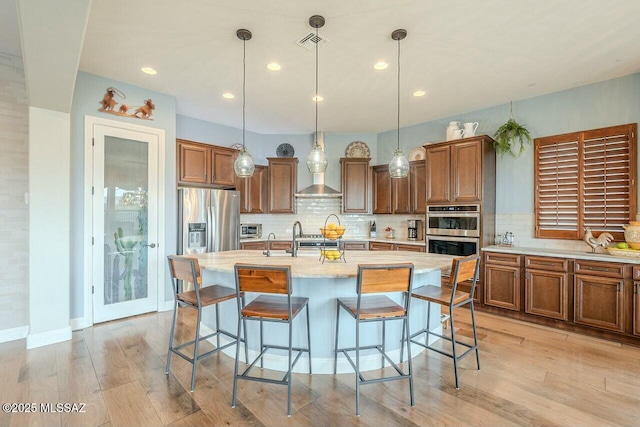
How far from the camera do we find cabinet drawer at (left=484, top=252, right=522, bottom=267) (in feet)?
12.5

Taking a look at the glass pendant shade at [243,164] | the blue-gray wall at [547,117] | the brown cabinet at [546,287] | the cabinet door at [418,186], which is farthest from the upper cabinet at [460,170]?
the glass pendant shade at [243,164]

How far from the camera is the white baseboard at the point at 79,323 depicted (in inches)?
133

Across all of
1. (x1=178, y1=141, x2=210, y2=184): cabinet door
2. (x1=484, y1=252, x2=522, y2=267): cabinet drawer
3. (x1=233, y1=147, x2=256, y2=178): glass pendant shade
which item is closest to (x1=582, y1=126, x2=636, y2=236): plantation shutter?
(x1=484, y1=252, x2=522, y2=267): cabinet drawer

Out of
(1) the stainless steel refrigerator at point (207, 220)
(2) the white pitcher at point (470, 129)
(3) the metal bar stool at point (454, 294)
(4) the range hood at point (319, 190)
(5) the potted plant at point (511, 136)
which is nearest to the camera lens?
(3) the metal bar stool at point (454, 294)

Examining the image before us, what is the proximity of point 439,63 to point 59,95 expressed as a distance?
150 inches

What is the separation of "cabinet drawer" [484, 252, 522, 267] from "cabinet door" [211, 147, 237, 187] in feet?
13.6

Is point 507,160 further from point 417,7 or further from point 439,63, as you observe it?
point 417,7

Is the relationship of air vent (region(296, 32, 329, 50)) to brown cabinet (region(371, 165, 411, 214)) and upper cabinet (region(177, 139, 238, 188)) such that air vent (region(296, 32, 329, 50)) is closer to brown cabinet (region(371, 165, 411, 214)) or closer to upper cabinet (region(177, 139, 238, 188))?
upper cabinet (region(177, 139, 238, 188))

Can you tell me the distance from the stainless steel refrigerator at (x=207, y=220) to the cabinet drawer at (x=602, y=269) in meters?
4.59

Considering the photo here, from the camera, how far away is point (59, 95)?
2756 millimetres

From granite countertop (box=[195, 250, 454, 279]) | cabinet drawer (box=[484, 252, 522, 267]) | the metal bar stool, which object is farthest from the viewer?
cabinet drawer (box=[484, 252, 522, 267])

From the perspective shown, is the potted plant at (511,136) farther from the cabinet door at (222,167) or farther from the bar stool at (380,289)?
the cabinet door at (222,167)

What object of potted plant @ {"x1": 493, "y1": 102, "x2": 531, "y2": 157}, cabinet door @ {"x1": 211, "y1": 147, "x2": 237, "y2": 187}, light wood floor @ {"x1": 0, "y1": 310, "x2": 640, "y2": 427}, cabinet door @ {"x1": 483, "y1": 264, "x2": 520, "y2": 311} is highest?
potted plant @ {"x1": 493, "y1": 102, "x2": 531, "y2": 157}

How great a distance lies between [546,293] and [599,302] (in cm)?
47
